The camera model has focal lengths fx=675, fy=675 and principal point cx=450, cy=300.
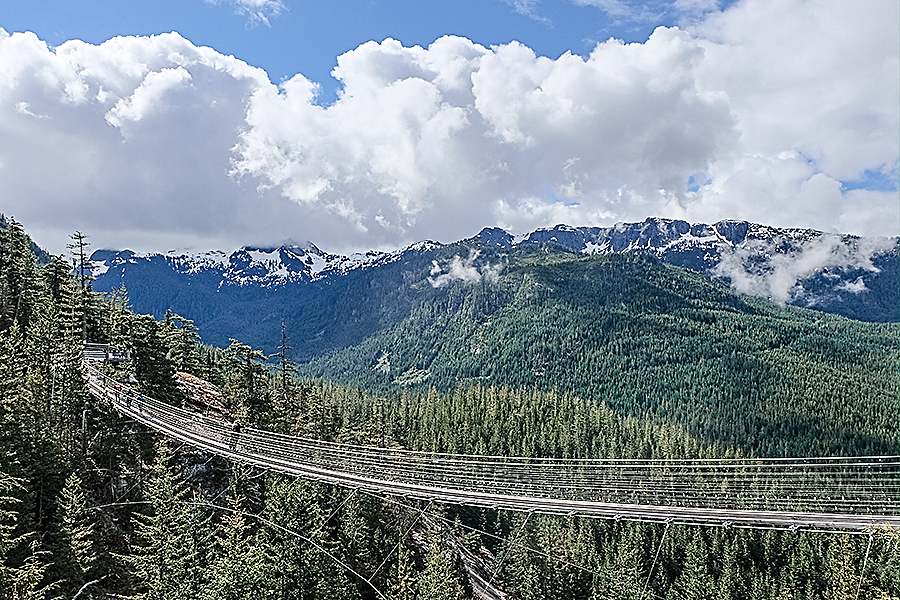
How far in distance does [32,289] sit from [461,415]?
7245 centimetres

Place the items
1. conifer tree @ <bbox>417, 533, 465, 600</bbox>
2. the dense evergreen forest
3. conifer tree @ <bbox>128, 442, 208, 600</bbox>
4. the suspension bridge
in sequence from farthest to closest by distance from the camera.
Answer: conifer tree @ <bbox>417, 533, 465, 600</bbox> < the dense evergreen forest < conifer tree @ <bbox>128, 442, 208, 600</bbox> < the suspension bridge

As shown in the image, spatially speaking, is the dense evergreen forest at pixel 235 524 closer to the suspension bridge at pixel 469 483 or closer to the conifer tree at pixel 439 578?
the conifer tree at pixel 439 578

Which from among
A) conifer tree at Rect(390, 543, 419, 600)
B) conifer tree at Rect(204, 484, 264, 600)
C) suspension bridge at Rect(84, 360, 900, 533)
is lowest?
conifer tree at Rect(390, 543, 419, 600)

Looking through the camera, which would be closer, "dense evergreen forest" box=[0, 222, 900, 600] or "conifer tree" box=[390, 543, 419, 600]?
"dense evergreen forest" box=[0, 222, 900, 600]

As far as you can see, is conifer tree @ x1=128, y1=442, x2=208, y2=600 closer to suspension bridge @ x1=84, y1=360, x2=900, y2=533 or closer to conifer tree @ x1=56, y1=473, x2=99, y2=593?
conifer tree @ x1=56, y1=473, x2=99, y2=593

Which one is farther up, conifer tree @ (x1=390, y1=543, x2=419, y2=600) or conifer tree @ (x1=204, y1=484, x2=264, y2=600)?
conifer tree @ (x1=204, y1=484, x2=264, y2=600)

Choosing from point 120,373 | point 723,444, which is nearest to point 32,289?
point 120,373

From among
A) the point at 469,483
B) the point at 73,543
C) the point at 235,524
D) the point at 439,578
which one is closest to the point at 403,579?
the point at 439,578

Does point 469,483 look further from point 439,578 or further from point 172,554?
point 172,554

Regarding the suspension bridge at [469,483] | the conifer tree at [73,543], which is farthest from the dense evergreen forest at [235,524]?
the suspension bridge at [469,483]

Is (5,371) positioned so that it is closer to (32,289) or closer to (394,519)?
(394,519)

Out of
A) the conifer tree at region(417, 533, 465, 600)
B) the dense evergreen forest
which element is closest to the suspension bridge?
the dense evergreen forest

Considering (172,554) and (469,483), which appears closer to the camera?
(172,554)

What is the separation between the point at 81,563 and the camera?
2577cm
